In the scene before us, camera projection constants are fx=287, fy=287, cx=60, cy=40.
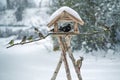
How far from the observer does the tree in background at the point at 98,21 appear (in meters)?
11.8

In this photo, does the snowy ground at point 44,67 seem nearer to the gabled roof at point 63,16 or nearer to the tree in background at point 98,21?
the tree in background at point 98,21

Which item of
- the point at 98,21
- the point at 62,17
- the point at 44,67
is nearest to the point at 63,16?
the point at 62,17

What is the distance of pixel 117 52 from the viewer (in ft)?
40.6

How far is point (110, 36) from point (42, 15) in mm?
11003

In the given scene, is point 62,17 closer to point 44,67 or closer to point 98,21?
point 44,67

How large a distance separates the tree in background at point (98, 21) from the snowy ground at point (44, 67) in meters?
0.64

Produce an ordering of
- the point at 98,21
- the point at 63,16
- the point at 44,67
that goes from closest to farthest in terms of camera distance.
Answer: the point at 63,16, the point at 44,67, the point at 98,21

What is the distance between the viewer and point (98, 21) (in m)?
11.8

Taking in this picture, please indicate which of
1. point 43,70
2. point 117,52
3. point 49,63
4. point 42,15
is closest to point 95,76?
point 43,70

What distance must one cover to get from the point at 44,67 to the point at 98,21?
2.98m

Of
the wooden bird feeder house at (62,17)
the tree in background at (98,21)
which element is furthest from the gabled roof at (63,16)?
the tree in background at (98,21)

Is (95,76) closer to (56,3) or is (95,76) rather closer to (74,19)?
(74,19)

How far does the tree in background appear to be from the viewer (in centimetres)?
1183

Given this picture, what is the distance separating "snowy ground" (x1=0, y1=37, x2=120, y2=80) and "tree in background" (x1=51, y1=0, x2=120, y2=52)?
2.11ft
